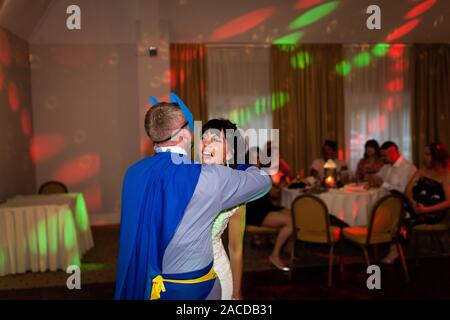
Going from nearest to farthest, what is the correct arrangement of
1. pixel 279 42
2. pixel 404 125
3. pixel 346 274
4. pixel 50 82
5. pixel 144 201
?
pixel 144 201
pixel 346 274
pixel 50 82
pixel 279 42
pixel 404 125

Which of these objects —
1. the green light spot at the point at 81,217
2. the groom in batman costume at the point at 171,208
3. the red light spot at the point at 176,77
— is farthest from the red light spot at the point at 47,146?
the groom in batman costume at the point at 171,208

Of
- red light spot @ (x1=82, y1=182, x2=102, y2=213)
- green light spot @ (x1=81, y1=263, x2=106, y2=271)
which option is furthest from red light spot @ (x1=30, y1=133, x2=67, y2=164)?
green light spot @ (x1=81, y1=263, x2=106, y2=271)

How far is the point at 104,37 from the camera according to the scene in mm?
7262

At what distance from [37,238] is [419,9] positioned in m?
6.49

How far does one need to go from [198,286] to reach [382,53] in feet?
24.9

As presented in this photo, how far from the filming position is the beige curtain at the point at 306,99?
7.84 metres

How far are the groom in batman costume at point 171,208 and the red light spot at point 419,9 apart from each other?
263 inches

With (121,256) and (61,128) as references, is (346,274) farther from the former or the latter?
(61,128)

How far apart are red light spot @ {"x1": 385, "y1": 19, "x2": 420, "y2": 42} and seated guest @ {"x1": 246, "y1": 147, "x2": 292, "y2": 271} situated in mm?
4486

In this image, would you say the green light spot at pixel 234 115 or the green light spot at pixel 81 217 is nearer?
the green light spot at pixel 81 217

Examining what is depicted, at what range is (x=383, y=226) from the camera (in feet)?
13.4

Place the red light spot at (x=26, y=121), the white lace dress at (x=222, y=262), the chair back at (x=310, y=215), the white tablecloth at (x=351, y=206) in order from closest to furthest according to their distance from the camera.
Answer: the white lace dress at (x=222, y=262) → the chair back at (x=310, y=215) → the white tablecloth at (x=351, y=206) → the red light spot at (x=26, y=121)

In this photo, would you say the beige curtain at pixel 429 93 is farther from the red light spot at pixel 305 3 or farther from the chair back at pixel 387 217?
the chair back at pixel 387 217

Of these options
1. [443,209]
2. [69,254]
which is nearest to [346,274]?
[443,209]
